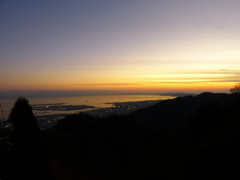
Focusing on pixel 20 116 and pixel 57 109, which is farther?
pixel 57 109

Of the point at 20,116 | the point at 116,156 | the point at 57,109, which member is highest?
the point at 20,116

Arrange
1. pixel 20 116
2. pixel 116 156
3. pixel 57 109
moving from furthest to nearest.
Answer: pixel 57 109 → pixel 116 156 → pixel 20 116

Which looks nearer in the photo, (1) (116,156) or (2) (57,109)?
(1) (116,156)

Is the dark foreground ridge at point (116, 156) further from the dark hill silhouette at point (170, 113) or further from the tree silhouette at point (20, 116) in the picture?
the dark hill silhouette at point (170, 113)

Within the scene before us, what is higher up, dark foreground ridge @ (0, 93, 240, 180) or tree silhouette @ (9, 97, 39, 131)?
tree silhouette @ (9, 97, 39, 131)

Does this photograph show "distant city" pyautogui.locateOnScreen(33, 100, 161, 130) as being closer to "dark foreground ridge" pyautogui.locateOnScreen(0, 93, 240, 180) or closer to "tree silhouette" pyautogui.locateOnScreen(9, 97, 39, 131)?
"dark foreground ridge" pyautogui.locateOnScreen(0, 93, 240, 180)

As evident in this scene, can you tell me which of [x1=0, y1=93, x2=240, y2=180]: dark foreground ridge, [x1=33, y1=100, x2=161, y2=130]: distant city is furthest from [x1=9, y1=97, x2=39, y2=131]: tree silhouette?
[x1=33, y1=100, x2=161, y2=130]: distant city

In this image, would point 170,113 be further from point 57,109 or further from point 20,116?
point 20,116

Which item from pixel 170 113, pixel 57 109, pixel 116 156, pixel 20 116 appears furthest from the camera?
pixel 57 109

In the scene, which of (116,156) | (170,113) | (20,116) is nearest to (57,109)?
(170,113)

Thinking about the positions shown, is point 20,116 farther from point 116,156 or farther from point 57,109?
point 57,109

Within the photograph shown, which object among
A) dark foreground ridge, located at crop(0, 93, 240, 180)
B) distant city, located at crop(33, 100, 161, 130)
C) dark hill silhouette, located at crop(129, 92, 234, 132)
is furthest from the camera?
dark hill silhouette, located at crop(129, 92, 234, 132)

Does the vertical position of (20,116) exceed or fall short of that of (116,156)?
it exceeds it

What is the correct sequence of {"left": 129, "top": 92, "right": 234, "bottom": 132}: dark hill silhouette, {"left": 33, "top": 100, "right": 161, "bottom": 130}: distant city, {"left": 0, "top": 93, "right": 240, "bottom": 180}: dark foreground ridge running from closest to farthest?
{"left": 0, "top": 93, "right": 240, "bottom": 180}: dark foreground ridge
{"left": 33, "top": 100, "right": 161, "bottom": 130}: distant city
{"left": 129, "top": 92, "right": 234, "bottom": 132}: dark hill silhouette
